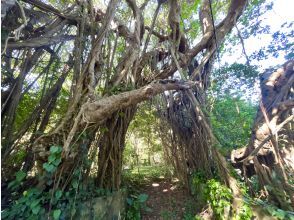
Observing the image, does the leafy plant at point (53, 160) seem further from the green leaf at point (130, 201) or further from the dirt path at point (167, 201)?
the dirt path at point (167, 201)

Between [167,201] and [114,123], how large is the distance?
1.88 meters

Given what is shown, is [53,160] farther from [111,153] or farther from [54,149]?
[111,153]

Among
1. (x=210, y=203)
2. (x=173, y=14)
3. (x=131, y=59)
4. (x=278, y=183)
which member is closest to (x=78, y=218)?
(x=210, y=203)

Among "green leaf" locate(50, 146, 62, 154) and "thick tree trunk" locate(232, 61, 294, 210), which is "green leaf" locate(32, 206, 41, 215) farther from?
→ "thick tree trunk" locate(232, 61, 294, 210)

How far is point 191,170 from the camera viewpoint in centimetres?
370

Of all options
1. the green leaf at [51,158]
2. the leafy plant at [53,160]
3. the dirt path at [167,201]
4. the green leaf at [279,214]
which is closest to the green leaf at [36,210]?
the leafy plant at [53,160]

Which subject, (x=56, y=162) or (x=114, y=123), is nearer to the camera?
(x=56, y=162)

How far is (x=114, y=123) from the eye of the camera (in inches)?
108

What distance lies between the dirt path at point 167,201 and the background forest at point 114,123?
2 cm

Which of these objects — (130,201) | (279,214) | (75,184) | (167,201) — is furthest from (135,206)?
(279,214)

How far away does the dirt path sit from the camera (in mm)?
3137

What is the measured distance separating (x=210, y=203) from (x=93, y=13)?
306cm

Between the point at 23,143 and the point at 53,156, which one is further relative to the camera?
the point at 23,143

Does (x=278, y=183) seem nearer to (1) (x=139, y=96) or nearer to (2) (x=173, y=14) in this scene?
(1) (x=139, y=96)
